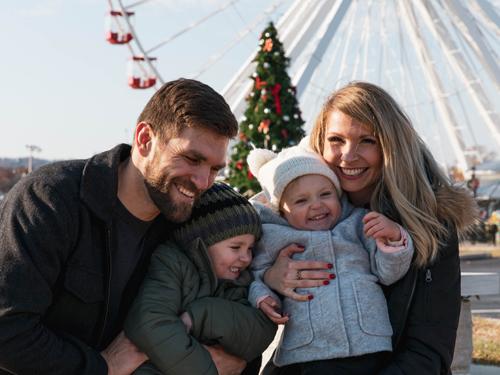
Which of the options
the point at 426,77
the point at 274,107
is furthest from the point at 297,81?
→ the point at 426,77

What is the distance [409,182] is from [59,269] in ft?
4.08

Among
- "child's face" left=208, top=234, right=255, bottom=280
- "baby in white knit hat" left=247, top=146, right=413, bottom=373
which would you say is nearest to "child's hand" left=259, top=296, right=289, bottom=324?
"baby in white knit hat" left=247, top=146, right=413, bottom=373

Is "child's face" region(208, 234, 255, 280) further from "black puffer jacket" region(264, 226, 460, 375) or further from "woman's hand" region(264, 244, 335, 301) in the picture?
"black puffer jacket" region(264, 226, 460, 375)

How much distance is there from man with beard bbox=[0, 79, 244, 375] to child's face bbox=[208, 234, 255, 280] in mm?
194

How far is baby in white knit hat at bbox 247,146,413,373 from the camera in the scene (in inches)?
99.2

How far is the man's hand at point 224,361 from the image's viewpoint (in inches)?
99.1

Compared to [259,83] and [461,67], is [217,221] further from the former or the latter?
[461,67]

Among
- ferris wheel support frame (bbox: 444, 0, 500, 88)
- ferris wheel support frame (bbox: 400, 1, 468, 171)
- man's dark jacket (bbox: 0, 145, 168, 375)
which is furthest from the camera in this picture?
ferris wheel support frame (bbox: 400, 1, 468, 171)

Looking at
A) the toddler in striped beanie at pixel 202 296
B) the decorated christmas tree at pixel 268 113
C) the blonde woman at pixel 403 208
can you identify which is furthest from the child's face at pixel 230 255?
the decorated christmas tree at pixel 268 113

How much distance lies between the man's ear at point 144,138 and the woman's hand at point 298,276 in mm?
624

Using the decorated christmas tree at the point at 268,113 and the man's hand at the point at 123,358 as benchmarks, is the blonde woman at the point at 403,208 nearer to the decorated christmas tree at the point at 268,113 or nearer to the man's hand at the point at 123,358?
the man's hand at the point at 123,358

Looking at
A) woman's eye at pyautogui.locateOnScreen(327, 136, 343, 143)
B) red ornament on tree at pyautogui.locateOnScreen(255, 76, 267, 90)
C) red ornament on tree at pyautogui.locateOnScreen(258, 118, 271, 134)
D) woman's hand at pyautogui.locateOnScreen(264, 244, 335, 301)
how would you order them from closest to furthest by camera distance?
woman's hand at pyautogui.locateOnScreen(264, 244, 335, 301), woman's eye at pyautogui.locateOnScreen(327, 136, 343, 143), red ornament on tree at pyautogui.locateOnScreen(258, 118, 271, 134), red ornament on tree at pyautogui.locateOnScreen(255, 76, 267, 90)

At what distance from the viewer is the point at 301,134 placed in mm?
A: 9328

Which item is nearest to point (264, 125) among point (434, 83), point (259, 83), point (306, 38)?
point (259, 83)
